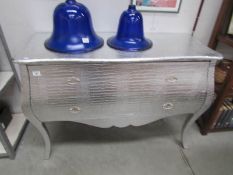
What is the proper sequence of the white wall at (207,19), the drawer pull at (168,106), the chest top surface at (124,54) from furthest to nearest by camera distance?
the white wall at (207,19)
the drawer pull at (168,106)
the chest top surface at (124,54)

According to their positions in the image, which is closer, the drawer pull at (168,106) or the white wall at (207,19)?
the drawer pull at (168,106)

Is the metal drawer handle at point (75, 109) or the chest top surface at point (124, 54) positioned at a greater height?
the chest top surface at point (124, 54)

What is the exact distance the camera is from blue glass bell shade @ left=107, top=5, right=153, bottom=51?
3.50ft

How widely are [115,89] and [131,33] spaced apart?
1.11 ft

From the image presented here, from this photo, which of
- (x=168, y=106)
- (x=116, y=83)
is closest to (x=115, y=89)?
(x=116, y=83)

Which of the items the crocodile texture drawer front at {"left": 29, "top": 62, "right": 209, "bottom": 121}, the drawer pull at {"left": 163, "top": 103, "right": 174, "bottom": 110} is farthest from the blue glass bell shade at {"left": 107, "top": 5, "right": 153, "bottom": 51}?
the drawer pull at {"left": 163, "top": 103, "right": 174, "bottom": 110}

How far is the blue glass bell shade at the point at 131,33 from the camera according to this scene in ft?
3.50

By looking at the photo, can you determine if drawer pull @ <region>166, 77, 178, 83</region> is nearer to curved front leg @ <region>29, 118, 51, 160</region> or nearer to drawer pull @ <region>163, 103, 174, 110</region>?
drawer pull @ <region>163, 103, 174, 110</region>

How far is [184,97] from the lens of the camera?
1.17m

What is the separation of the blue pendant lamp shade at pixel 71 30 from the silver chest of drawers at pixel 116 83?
0.05 m

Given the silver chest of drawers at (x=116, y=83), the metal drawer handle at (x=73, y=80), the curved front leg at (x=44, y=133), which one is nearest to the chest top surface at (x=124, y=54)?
the silver chest of drawers at (x=116, y=83)

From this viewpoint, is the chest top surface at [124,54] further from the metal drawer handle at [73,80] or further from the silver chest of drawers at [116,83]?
the metal drawer handle at [73,80]

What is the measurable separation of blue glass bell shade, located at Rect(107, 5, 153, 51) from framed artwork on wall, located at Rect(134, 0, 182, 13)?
0.76 ft

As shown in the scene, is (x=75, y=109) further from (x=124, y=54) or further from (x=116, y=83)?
(x=124, y=54)
